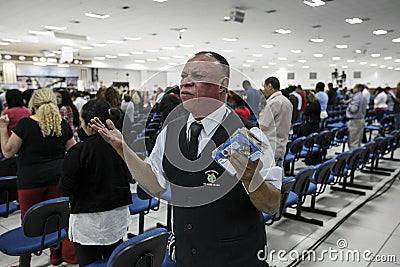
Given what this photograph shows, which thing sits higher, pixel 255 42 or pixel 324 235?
pixel 255 42

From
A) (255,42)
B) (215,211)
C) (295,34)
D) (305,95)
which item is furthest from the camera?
(255,42)

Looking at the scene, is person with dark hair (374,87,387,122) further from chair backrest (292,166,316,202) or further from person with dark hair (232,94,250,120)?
person with dark hair (232,94,250,120)

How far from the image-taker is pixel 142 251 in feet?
4.89

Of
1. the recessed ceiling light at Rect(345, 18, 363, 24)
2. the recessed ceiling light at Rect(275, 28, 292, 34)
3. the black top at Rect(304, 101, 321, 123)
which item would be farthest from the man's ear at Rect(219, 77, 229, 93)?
the recessed ceiling light at Rect(275, 28, 292, 34)

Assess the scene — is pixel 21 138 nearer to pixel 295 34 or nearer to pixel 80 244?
pixel 80 244

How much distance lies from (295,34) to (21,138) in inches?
390

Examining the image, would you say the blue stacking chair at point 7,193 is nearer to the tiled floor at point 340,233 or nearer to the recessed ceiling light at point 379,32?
the tiled floor at point 340,233

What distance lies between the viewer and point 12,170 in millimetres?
3275

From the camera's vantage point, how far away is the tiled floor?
2711 millimetres

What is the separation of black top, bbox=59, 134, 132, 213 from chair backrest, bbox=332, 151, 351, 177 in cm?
284

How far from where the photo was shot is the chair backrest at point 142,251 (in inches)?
55.6

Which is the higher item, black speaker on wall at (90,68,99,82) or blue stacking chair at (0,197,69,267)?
black speaker on wall at (90,68,99,82)

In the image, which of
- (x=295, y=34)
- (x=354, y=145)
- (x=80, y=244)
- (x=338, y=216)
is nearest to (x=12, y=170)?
(x=80, y=244)

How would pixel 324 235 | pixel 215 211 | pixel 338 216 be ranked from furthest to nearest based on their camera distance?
pixel 338 216 < pixel 324 235 < pixel 215 211
